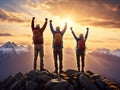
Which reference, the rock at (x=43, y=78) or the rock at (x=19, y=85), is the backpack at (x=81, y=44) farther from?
the rock at (x=19, y=85)

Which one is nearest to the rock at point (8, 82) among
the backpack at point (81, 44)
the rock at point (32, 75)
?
the rock at point (32, 75)

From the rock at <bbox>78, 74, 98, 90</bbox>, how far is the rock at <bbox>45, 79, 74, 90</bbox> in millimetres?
1646

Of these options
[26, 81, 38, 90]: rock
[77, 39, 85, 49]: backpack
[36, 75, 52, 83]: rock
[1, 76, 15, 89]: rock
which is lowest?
[1, 76, 15, 89]: rock

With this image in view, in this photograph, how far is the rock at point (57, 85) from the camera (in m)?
31.8

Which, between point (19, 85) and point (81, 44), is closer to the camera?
point (19, 85)

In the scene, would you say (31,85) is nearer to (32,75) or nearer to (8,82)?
(32,75)

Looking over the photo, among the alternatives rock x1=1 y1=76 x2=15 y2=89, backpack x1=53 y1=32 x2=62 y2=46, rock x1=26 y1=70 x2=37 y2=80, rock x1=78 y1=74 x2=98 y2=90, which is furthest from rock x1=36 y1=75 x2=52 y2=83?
backpack x1=53 y1=32 x2=62 y2=46

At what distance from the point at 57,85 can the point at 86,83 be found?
321 centimetres

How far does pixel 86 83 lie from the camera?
3344 cm

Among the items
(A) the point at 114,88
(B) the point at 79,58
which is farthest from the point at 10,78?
(A) the point at 114,88

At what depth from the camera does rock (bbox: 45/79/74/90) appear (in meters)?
31.8

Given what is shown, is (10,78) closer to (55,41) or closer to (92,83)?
(55,41)

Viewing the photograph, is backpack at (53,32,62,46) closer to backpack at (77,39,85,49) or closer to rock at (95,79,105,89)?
backpack at (77,39,85,49)

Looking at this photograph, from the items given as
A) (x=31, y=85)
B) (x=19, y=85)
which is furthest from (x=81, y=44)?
(x=19, y=85)
